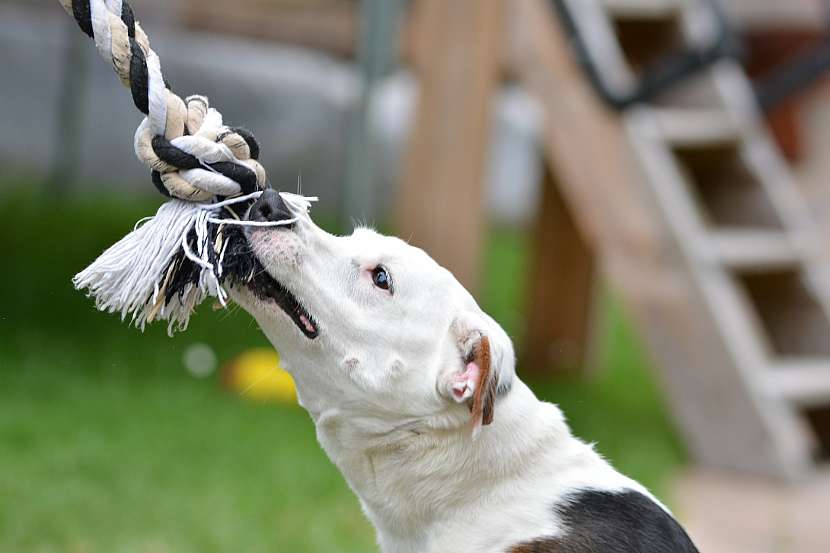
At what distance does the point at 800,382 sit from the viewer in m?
5.70

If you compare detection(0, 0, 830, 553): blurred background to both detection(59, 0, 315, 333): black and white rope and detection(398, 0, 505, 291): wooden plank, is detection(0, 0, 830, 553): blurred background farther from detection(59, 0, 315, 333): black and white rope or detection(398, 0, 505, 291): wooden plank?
detection(59, 0, 315, 333): black and white rope

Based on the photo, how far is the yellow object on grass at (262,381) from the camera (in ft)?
19.3

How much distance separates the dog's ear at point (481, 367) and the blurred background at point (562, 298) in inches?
69.7

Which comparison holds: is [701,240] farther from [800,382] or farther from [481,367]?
[481,367]

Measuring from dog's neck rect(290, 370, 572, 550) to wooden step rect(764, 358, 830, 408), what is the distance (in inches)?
117

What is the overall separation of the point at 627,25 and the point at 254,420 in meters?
3.03

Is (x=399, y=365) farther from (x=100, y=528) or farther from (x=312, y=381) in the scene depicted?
(x=100, y=528)

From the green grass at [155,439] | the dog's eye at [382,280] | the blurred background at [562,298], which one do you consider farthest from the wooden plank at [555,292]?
the dog's eye at [382,280]

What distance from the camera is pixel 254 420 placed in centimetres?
559

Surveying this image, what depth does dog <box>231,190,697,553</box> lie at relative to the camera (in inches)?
103

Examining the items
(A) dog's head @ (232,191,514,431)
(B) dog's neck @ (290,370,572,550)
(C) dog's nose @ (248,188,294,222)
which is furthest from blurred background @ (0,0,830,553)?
(C) dog's nose @ (248,188,294,222)

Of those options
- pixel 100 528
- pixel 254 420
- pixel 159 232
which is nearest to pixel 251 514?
pixel 100 528

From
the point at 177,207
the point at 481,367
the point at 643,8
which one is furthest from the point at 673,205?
the point at 177,207

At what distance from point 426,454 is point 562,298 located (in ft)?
15.6
